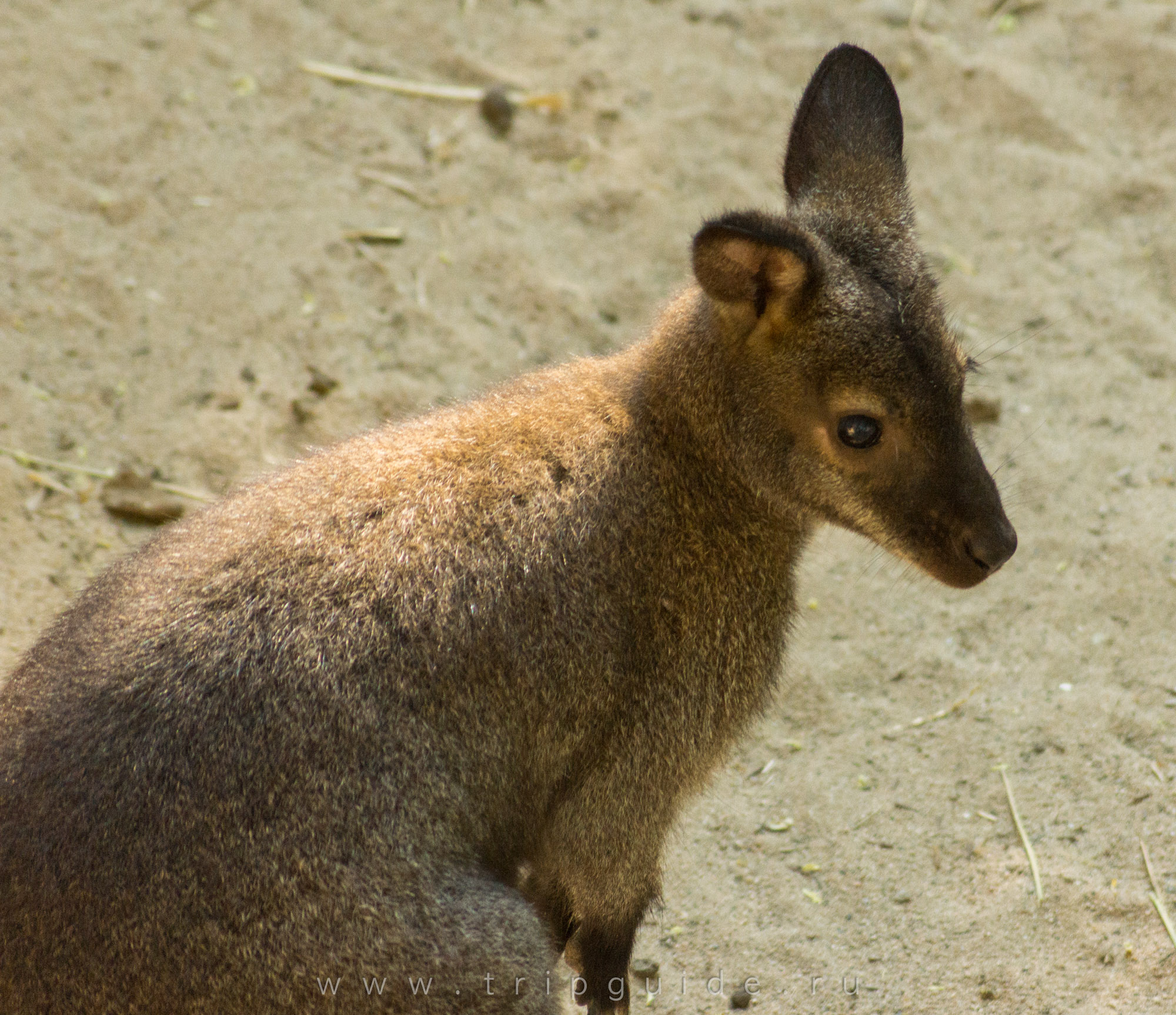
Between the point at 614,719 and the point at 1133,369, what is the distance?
3540mm

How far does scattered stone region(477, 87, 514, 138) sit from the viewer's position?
6.46m

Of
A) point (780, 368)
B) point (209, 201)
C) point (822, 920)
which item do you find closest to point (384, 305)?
point (209, 201)

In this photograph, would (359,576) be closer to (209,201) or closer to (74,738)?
(74,738)

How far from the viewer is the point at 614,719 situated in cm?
332

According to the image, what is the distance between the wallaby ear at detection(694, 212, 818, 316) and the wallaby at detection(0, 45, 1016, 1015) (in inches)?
0.4

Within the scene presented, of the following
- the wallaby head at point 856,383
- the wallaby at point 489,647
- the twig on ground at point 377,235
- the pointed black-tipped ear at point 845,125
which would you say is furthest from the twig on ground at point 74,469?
the pointed black-tipped ear at point 845,125

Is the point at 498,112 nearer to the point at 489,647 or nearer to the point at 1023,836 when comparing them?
the point at 489,647

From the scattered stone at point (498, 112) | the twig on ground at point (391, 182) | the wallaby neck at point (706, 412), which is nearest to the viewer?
the wallaby neck at point (706, 412)

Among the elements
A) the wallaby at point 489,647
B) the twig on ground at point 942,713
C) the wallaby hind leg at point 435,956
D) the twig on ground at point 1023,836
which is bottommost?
the twig on ground at point 942,713

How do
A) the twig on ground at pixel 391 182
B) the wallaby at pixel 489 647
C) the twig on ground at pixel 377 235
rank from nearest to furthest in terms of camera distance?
the wallaby at pixel 489 647, the twig on ground at pixel 377 235, the twig on ground at pixel 391 182

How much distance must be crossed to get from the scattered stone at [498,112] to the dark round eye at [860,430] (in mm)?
3721

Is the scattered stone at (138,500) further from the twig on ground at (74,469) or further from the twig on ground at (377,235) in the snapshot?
the twig on ground at (377,235)

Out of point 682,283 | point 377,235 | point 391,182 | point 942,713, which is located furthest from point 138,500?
point 942,713

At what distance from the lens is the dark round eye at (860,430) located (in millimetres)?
3281
